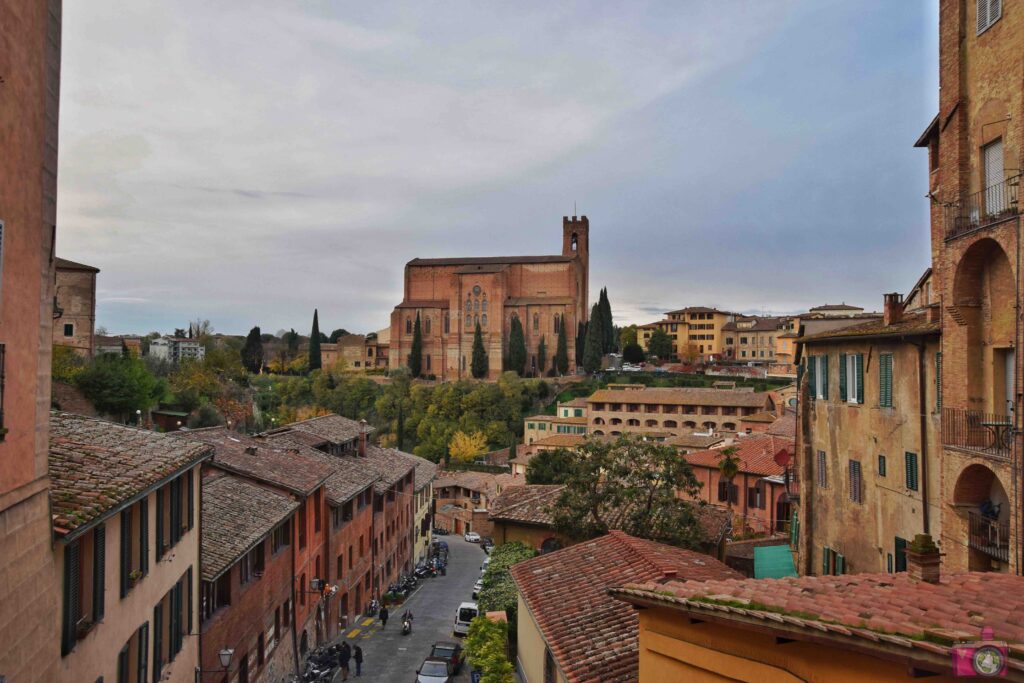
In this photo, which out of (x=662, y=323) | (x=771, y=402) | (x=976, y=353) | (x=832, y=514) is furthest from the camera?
(x=662, y=323)

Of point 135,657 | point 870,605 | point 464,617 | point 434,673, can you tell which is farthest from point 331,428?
point 870,605

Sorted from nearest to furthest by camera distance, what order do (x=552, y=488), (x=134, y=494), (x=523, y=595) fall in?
(x=134, y=494)
(x=523, y=595)
(x=552, y=488)

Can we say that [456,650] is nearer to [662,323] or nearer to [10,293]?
[10,293]

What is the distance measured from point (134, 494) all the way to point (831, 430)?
17.7m

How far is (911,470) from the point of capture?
16.4 metres

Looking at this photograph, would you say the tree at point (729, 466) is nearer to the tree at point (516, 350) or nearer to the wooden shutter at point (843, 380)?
the wooden shutter at point (843, 380)

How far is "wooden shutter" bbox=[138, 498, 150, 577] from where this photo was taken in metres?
11.3

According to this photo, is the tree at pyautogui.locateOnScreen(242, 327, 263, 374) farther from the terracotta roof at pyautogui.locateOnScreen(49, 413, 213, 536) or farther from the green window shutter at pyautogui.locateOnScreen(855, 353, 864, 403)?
the green window shutter at pyautogui.locateOnScreen(855, 353, 864, 403)

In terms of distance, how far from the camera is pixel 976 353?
44.8 ft

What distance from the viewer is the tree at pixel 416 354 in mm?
102275

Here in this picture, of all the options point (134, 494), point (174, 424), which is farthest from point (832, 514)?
point (174, 424)

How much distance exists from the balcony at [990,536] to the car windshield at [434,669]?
46.0 ft

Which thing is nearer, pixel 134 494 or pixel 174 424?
pixel 134 494

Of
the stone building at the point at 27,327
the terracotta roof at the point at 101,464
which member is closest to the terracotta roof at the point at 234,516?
the terracotta roof at the point at 101,464
